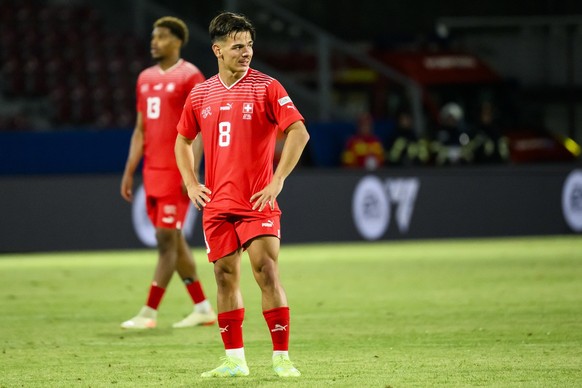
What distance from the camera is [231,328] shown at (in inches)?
305

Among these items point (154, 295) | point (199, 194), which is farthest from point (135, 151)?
point (199, 194)

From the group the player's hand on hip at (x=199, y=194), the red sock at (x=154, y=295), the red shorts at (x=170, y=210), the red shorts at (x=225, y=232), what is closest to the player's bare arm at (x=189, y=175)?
the player's hand on hip at (x=199, y=194)

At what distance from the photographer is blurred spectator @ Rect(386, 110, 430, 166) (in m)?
22.5

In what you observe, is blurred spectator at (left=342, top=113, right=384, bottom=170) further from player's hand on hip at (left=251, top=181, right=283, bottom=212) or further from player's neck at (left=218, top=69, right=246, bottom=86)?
player's hand on hip at (left=251, top=181, right=283, bottom=212)

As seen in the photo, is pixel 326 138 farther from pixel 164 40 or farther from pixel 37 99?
pixel 164 40

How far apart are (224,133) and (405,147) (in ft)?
49.6

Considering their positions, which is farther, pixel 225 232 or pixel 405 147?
pixel 405 147

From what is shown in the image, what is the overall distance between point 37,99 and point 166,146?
12.9m

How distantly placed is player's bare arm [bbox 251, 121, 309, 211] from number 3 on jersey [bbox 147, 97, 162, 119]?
3215mm

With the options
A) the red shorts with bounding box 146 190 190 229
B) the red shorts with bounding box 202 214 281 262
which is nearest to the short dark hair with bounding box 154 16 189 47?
the red shorts with bounding box 146 190 190 229

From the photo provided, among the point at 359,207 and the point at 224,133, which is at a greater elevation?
the point at 224,133

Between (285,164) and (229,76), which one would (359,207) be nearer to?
(229,76)

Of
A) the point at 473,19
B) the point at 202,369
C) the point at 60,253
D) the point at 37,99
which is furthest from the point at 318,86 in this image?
the point at 202,369

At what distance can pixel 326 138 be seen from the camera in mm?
22375
